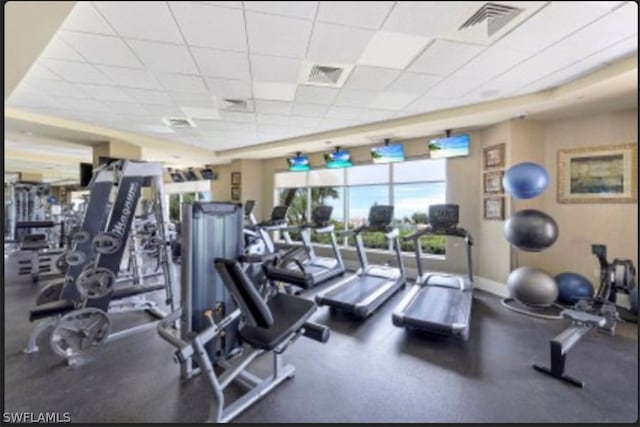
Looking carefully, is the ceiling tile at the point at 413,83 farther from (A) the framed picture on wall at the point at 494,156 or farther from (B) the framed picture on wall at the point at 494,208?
(B) the framed picture on wall at the point at 494,208

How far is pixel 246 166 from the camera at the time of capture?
8.26 meters

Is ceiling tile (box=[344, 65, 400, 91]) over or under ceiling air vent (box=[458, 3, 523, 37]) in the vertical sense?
over

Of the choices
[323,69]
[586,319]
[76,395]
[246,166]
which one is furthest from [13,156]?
[586,319]

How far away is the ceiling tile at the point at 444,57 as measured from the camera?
2674mm

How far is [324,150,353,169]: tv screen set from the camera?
6539mm

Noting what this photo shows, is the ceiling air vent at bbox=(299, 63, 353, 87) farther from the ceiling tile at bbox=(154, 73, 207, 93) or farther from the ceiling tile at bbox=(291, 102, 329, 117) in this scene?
the ceiling tile at bbox=(154, 73, 207, 93)

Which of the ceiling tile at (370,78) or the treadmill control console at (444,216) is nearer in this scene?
the ceiling tile at (370,78)

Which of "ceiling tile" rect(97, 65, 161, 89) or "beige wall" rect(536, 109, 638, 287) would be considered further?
"beige wall" rect(536, 109, 638, 287)

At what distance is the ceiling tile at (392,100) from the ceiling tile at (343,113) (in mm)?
312

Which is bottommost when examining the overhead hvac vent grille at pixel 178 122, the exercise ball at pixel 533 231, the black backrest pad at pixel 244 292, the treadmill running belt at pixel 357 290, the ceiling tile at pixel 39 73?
the treadmill running belt at pixel 357 290

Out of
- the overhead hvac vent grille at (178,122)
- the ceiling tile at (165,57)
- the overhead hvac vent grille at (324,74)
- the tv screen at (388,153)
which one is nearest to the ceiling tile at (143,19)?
the ceiling tile at (165,57)

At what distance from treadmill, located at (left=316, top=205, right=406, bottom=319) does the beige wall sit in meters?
2.31

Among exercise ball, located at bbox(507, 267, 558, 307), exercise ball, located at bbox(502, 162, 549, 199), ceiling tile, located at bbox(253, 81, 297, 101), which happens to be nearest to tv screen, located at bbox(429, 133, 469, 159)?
exercise ball, located at bbox(502, 162, 549, 199)

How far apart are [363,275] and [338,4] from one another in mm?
4179
